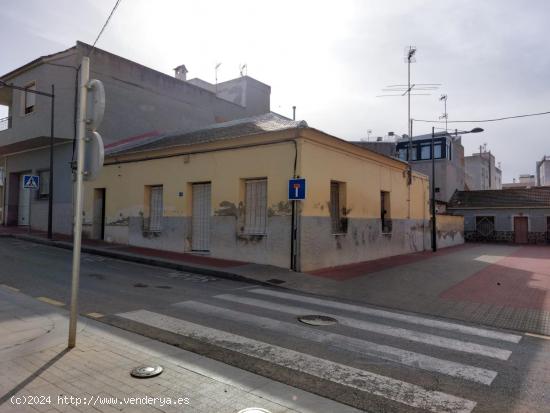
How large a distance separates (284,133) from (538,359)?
869 cm

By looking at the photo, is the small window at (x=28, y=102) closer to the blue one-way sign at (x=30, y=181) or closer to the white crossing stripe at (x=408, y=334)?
the blue one-way sign at (x=30, y=181)

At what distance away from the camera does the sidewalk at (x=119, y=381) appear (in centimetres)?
349

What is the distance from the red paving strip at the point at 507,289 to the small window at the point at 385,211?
4421 millimetres

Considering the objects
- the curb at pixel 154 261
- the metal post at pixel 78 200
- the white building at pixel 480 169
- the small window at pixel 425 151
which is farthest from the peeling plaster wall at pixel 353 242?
the white building at pixel 480 169

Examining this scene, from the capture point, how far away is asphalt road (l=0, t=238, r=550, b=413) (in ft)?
12.9

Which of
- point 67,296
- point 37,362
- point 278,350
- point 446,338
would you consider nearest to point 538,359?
point 446,338

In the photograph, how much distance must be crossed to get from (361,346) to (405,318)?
218 centimetres

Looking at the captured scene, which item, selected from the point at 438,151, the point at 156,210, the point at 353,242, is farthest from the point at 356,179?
the point at 438,151

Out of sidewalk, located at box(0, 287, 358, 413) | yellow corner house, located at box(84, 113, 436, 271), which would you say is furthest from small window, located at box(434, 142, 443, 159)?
sidewalk, located at box(0, 287, 358, 413)

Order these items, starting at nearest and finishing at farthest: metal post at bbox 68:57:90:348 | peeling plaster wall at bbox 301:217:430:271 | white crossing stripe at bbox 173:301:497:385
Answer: white crossing stripe at bbox 173:301:497:385 < metal post at bbox 68:57:90:348 < peeling plaster wall at bbox 301:217:430:271

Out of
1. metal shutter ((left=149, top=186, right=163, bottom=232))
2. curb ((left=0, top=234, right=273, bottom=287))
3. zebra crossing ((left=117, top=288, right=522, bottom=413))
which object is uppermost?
metal shutter ((left=149, top=186, right=163, bottom=232))

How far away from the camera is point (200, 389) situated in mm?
3822

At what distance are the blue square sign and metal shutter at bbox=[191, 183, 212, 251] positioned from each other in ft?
13.1

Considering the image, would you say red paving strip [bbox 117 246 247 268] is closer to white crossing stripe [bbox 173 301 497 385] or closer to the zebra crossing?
the zebra crossing
